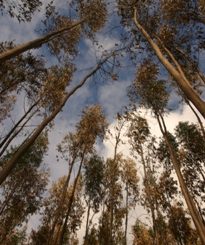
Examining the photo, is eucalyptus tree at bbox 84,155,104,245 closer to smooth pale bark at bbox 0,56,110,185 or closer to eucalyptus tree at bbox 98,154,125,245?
eucalyptus tree at bbox 98,154,125,245

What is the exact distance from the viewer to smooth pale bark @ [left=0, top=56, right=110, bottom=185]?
6758 millimetres

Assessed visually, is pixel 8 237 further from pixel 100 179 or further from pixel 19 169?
pixel 100 179

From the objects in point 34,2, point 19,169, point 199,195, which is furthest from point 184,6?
point 19,169

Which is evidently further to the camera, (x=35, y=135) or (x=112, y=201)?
(x=112, y=201)

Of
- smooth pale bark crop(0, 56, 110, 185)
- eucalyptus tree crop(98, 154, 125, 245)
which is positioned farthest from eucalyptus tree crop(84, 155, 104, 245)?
smooth pale bark crop(0, 56, 110, 185)

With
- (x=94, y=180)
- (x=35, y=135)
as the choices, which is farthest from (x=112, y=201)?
(x=35, y=135)

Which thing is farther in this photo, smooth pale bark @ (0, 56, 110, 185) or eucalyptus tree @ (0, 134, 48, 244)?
eucalyptus tree @ (0, 134, 48, 244)

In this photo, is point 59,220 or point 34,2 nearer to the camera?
point 34,2

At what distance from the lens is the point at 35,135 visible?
327 inches

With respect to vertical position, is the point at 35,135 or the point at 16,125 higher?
the point at 16,125

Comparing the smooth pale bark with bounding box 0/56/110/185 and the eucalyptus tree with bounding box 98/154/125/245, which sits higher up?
the eucalyptus tree with bounding box 98/154/125/245

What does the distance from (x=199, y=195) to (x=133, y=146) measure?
19.0ft

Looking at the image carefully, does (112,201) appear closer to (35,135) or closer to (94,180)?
(94,180)

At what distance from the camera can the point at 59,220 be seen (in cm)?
1895
